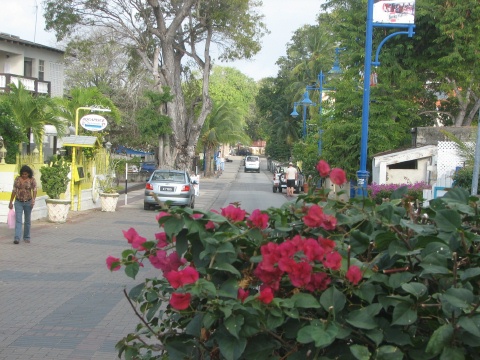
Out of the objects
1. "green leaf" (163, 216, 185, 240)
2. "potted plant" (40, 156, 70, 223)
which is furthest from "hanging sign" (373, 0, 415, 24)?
"green leaf" (163, 216, 185, 240)

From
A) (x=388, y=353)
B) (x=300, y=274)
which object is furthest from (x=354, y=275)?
(x=388, y=353)

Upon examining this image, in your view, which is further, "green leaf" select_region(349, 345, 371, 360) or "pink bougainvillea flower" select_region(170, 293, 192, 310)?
"pink bougainvillea flower" select_region(170, 293, 192, 310)

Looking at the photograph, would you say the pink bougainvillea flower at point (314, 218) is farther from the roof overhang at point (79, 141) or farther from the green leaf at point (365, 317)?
the roof overhang at point (79, 141)

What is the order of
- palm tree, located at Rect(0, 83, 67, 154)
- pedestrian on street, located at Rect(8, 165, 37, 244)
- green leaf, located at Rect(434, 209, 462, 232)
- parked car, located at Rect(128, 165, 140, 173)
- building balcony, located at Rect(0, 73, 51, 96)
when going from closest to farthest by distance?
green leaf, located at Rect(434, 209, 462, 232) → pedestrian on street, located at Rect(8, 165, 37, 244) → palm tree, located at Rect(0, 83, 67, 154) → building balcony, located at Rect(0, 73, 51, 96) → parked car, located at Rect(128, 165, 140, 173)

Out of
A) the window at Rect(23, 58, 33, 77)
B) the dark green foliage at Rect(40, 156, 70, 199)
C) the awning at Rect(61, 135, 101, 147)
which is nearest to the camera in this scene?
the dark green foliage at Rect(40, 156, 70, 199)

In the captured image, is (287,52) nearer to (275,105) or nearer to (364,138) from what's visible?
(275,105)

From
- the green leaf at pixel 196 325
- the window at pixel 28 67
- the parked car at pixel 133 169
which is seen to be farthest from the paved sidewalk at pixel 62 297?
the parked car at pixel 133 169

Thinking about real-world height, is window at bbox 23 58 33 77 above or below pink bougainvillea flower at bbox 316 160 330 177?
above

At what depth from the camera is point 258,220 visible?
3113 millimetres

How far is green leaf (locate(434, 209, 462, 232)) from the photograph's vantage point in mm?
2951

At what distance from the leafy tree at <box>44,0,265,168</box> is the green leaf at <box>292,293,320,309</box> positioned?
3305cm

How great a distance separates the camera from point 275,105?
66625mm

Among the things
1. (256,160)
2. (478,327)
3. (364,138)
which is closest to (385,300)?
(478,327)

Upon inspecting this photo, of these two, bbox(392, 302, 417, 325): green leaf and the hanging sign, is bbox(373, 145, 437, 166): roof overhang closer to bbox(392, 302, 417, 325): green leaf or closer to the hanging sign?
the hanging sign
